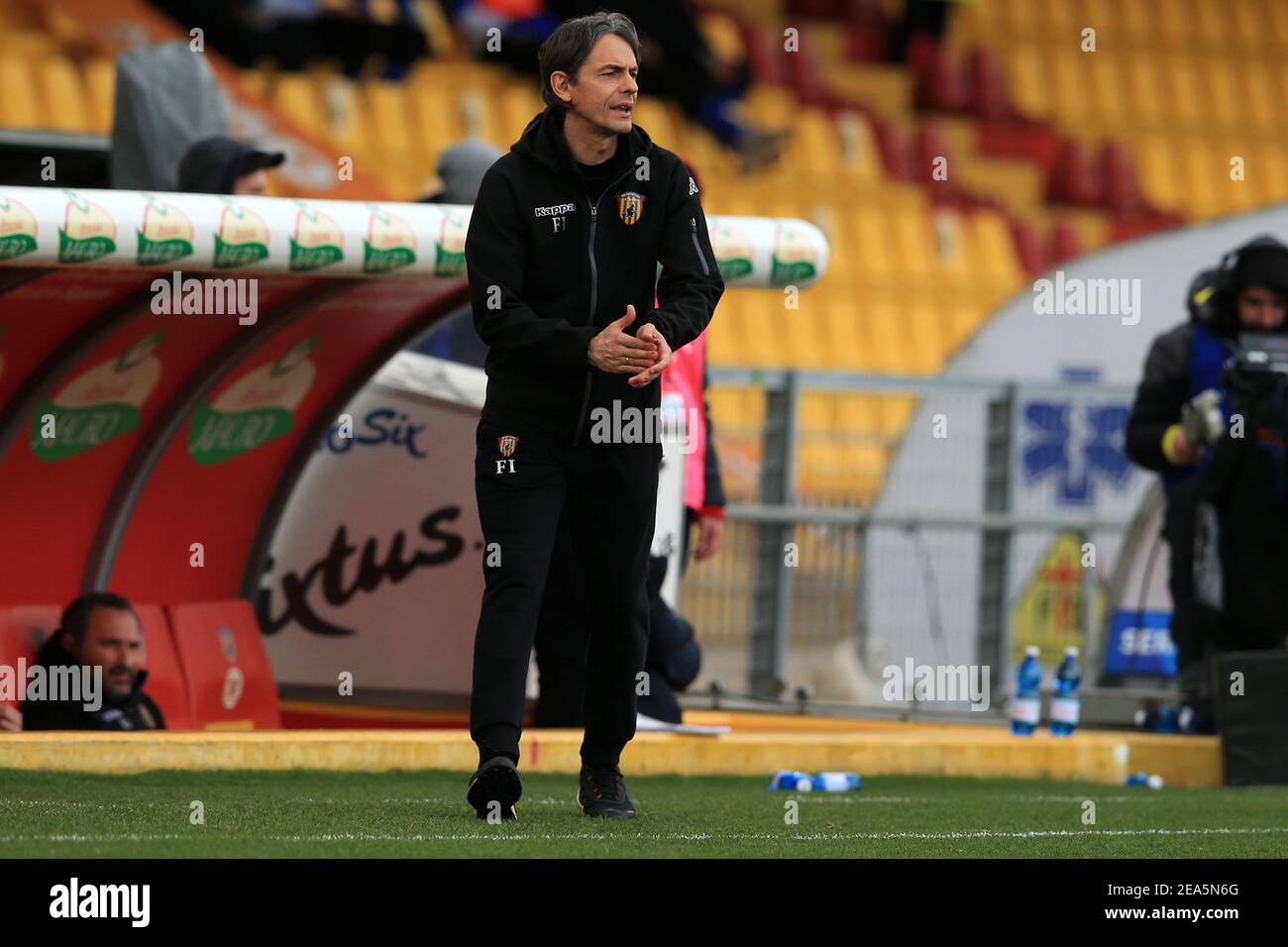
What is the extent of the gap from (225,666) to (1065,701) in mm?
3130

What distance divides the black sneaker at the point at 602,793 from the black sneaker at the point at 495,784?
33 cm

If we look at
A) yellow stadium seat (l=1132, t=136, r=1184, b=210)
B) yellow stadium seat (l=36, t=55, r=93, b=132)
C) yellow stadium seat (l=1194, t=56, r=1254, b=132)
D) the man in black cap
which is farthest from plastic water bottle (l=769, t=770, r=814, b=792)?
yellow stadium seat (l=1194, t=56, r=1254, b=132)

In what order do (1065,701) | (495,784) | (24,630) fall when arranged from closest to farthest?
(495,784)
(24,630)
(1065,701)

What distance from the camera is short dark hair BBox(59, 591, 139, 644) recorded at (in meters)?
8.10

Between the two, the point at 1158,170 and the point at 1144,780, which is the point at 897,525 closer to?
the point at 1144,780

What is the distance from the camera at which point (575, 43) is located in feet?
19.4

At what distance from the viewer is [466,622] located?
9.30m

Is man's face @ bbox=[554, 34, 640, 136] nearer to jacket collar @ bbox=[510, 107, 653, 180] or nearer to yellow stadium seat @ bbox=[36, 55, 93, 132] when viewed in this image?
→ jacket collar @ bbox=[510, 107, 653, 180]

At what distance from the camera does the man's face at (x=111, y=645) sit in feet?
26.5

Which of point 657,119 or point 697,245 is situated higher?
point 657,119

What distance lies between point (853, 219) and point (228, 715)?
43.4 ft

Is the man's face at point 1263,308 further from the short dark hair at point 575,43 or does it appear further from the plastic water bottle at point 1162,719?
the short dark hair at point 575,43

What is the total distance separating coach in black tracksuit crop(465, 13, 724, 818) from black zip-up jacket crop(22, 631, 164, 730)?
2.42 metres

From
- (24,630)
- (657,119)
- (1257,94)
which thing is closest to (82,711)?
(24,630)
